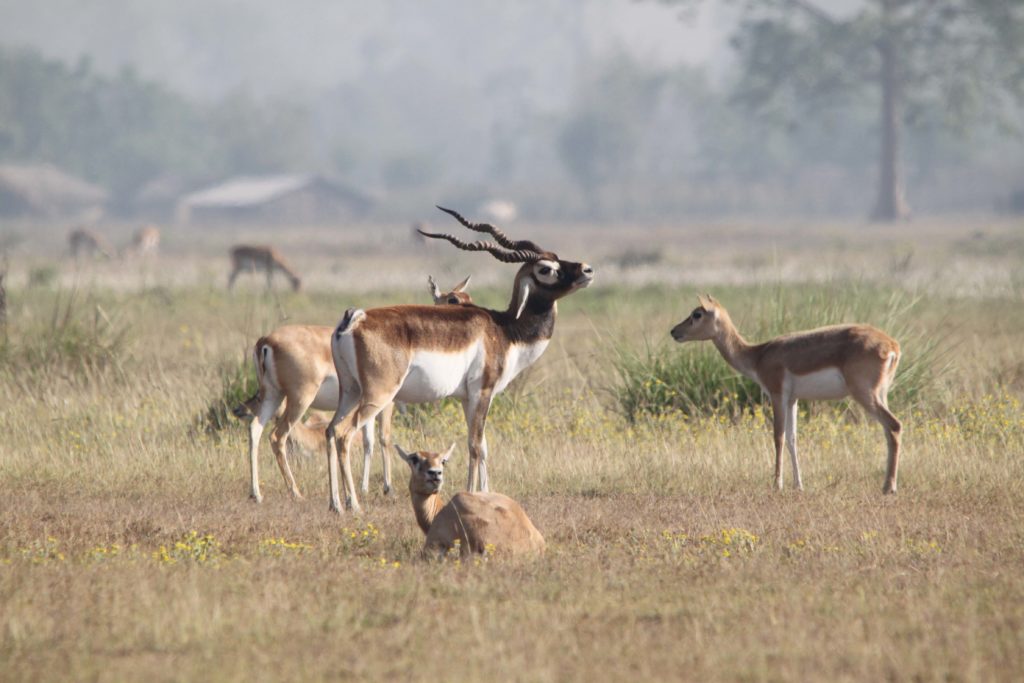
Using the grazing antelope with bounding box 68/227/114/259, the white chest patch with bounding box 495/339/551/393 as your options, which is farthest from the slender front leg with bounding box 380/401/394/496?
the grazing antelope with bounding box 68/227/114/259

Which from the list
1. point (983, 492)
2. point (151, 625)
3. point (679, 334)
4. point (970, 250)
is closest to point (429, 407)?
point (679, 334)

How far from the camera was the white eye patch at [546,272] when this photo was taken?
9.86 m

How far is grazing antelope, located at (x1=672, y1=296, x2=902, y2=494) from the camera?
988 cm

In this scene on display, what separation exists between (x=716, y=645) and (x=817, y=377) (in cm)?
399

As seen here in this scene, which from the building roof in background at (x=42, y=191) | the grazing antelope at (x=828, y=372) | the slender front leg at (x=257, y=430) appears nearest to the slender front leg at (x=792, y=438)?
the grazing antelope at (x=828, y=372)

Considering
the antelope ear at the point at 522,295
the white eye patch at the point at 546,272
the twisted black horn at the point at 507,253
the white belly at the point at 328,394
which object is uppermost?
the twisted black horn at the point at 507,253

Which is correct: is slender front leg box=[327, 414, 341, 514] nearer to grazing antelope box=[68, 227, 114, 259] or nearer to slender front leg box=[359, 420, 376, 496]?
slender front leg box=[359, 420, 376, 496]

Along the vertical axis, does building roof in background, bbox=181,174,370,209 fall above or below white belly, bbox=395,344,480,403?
above

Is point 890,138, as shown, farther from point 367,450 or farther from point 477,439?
Answer: point 477,439

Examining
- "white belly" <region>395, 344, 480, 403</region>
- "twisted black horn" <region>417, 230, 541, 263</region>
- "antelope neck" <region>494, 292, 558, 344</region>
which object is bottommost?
"white belly" <region>395, 344, 480, 403</region>

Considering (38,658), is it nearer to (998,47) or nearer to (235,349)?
(235,349)

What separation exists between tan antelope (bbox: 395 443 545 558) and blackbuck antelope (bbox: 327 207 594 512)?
3.36ft

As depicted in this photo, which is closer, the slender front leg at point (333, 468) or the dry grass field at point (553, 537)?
the dry grass field at point (553, 537)

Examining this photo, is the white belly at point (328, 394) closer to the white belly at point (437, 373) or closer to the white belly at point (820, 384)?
the white belly at point (437, 373)
